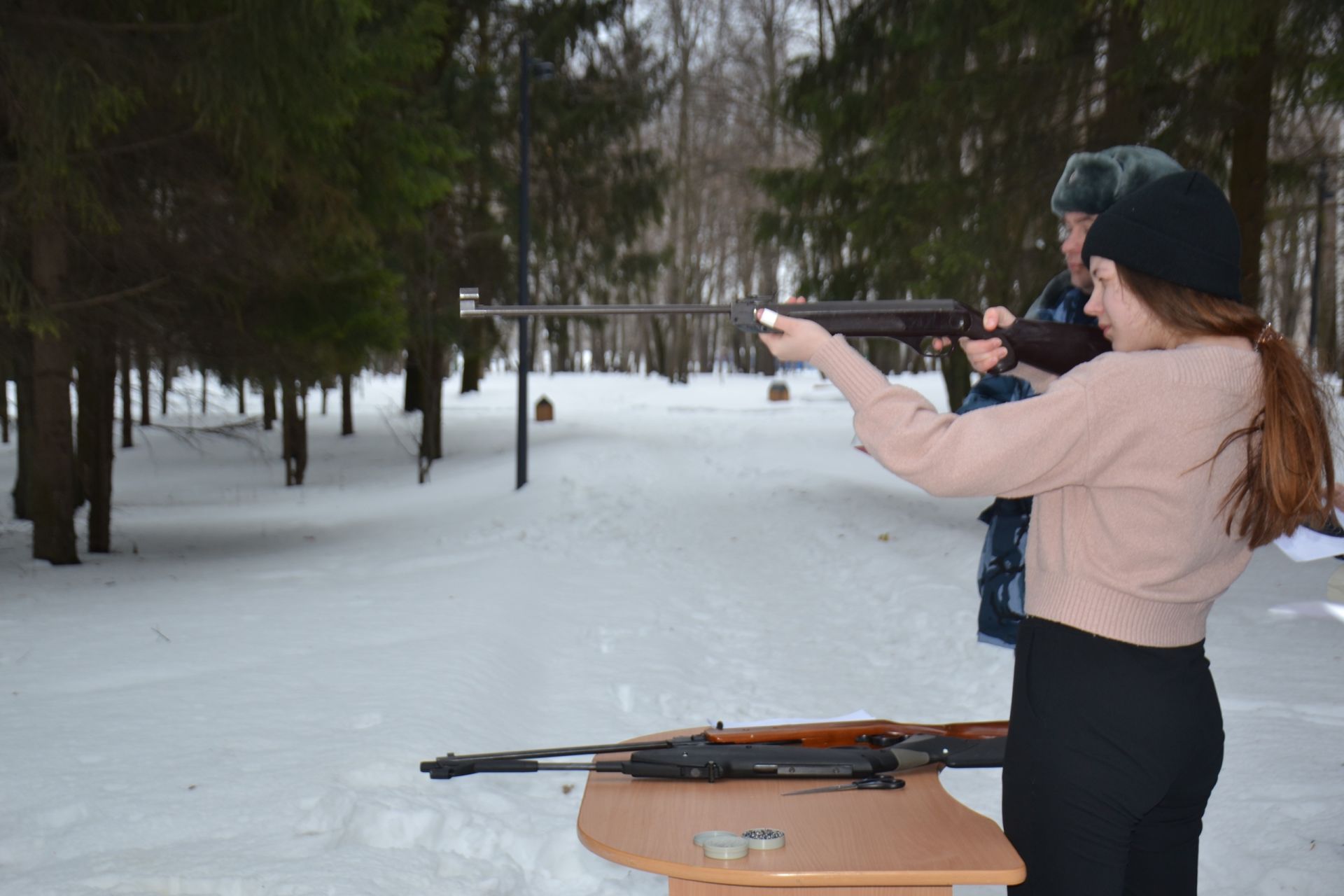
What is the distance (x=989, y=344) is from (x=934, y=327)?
18 centimetres

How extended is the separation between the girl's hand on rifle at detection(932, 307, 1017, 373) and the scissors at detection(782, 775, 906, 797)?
96cm

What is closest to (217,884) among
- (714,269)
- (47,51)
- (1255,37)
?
(47,51)

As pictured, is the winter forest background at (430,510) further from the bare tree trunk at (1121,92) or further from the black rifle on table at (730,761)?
the black rifle on table at (730,761)

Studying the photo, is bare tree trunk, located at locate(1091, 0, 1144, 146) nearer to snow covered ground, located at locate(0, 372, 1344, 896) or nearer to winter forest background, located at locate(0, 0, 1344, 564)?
winter forest background, located at locate(0, 0, 1344, 564)

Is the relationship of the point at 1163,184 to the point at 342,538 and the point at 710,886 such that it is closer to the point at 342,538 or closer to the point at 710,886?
the point at 710,886

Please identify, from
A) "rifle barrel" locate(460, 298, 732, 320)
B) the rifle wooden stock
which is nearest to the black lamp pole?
"rifle barrel" locate(460, 298, 732, 320)

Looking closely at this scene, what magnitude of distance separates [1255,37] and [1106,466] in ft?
23.1

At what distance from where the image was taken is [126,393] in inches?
838

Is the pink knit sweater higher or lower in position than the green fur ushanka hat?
lower

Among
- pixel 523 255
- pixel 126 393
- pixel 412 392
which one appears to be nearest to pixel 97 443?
pixel 523 255

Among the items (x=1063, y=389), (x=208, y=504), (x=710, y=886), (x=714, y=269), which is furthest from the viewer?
(x=714, y=269)

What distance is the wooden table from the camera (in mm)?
2080

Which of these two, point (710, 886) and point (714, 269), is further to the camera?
point (714, 269)

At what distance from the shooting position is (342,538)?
495 inches
